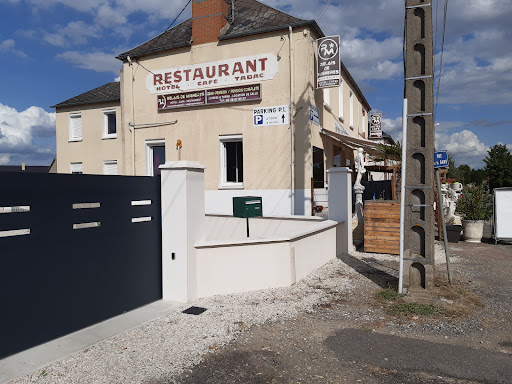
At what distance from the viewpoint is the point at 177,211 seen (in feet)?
19.6

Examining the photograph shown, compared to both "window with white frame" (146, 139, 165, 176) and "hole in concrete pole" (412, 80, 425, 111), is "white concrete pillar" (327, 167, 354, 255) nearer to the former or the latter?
"hole in concrete pole" (412, 80, 425, 111)

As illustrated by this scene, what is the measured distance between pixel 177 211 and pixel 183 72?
11.3 m

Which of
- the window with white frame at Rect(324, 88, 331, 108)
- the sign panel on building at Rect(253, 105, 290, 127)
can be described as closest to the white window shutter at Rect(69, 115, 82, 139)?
the sign panel on building at Rect(253, 105, 290, 127)

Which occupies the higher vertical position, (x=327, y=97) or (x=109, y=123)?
(x=327, y=97)

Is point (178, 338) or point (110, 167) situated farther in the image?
point (110, 167)

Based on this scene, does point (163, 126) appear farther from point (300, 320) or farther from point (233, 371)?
→ point (233, 371)

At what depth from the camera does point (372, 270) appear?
325 inches

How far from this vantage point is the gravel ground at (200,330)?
3.80m

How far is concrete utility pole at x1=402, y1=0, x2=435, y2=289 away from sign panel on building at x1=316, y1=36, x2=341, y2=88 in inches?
298

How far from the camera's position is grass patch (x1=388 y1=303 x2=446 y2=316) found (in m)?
5.48

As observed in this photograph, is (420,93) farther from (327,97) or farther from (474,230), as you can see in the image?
(327,97)

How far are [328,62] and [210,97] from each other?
15.4 feet

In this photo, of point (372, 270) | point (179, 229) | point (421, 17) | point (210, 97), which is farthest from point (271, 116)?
point (179, 229)

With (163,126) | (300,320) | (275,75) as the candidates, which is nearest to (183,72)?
(163,126)
